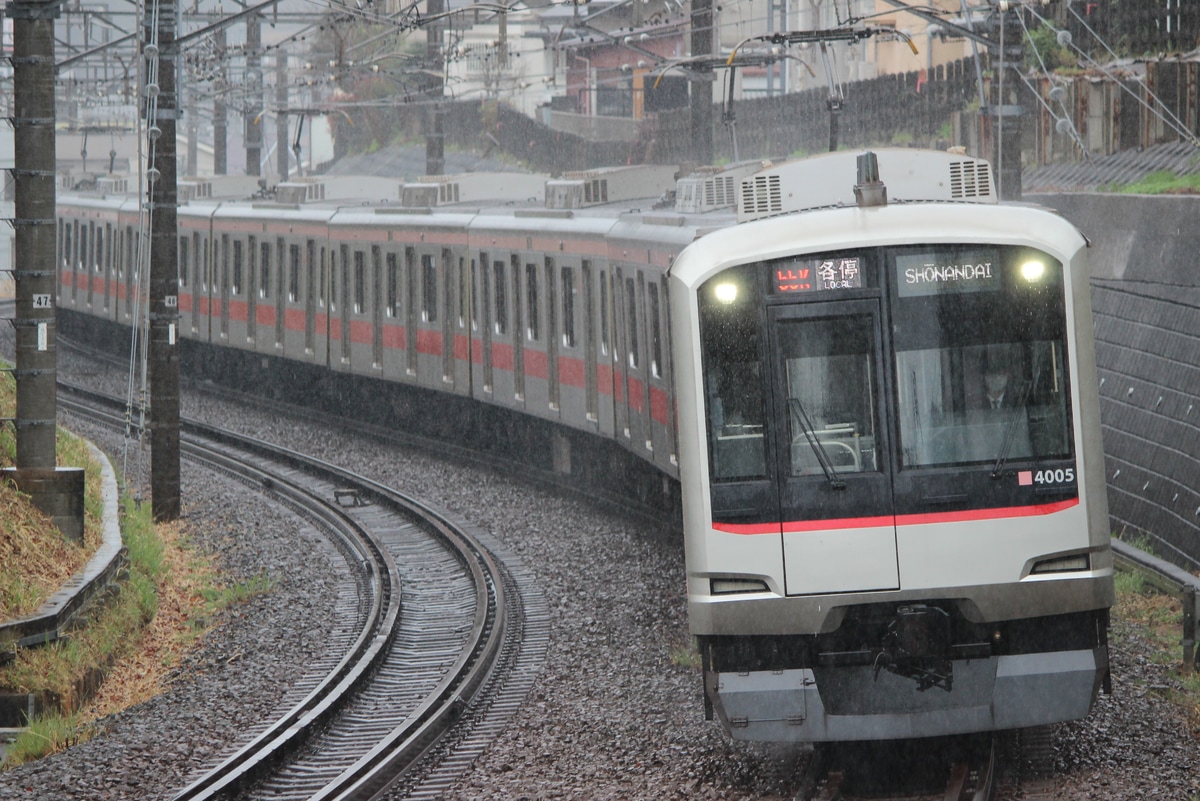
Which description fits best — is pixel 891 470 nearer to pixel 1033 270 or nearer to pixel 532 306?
pixel 1033 270

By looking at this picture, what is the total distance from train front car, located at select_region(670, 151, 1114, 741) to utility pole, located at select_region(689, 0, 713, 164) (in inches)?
532

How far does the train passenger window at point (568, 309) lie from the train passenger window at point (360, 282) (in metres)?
6.02

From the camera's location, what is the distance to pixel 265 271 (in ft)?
82.6

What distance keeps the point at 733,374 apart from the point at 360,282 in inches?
615

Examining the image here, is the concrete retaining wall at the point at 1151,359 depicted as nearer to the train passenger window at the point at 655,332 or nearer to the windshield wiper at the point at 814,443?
the train passenger window at the point at 655,332

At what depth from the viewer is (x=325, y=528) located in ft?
52.0

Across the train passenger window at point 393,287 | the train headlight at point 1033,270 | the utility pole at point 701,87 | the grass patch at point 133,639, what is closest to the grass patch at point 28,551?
the grass patch at point 133,639

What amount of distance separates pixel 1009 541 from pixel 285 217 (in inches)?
723

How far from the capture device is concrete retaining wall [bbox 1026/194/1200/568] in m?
12.2

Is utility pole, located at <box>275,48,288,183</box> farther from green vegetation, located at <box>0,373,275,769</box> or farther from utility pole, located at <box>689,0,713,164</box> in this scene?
green vegetation, located at <box>0,373,275,769</box>

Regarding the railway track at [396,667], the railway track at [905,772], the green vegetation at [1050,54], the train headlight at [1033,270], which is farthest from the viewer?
the green vegetation at [1050,54]

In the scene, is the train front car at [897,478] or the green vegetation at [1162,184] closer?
the train front car at [897,478]

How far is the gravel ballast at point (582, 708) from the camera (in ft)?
25.7

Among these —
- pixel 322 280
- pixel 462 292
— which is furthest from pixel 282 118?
pixel 462 292
